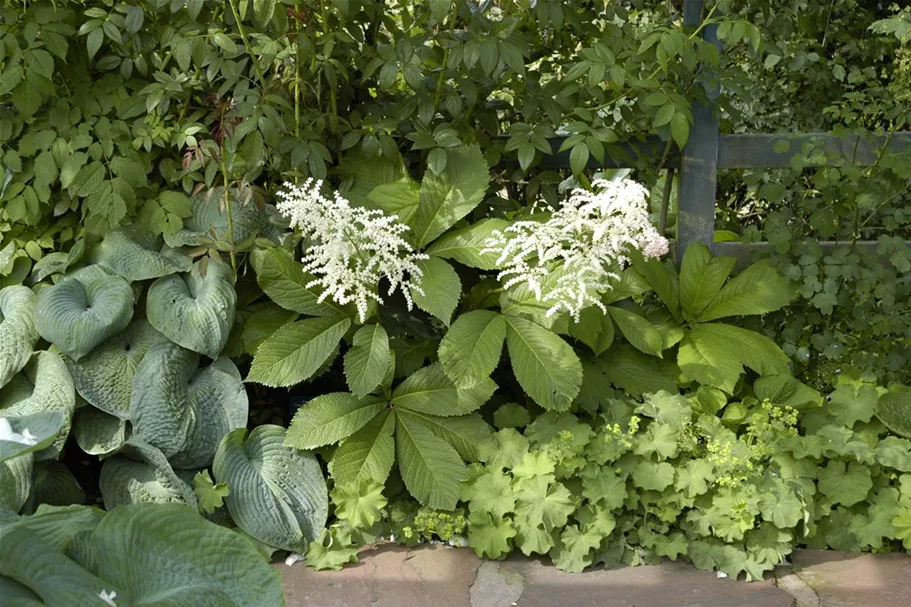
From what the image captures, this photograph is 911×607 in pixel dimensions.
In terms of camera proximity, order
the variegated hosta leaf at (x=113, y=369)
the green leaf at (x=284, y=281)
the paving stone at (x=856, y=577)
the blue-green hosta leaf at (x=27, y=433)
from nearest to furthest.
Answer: the blue-green hosta leaf at (x=27, y=433)
the paving stone at (x=856, y=577)
the variegated hosta leaf at (x=113, y=369)
the green leaf at (x=284, y=281)

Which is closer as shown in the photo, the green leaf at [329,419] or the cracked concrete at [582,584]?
the cracked concrete at [582,584]

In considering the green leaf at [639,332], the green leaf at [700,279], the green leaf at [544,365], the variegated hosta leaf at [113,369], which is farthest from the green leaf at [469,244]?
the variegated hosta leaf at [113,369]

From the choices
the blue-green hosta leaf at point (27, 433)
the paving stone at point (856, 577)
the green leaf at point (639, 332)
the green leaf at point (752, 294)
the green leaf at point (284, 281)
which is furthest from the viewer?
the green leaf at point (752, 294)

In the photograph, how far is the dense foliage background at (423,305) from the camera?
2908mm

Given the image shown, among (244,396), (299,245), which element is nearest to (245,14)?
(299,245)

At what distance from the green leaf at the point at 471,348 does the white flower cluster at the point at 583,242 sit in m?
0.20

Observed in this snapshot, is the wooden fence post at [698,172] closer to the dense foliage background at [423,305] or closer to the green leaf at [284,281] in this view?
the dense foliage background at [423,305]

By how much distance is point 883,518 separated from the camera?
113 inches

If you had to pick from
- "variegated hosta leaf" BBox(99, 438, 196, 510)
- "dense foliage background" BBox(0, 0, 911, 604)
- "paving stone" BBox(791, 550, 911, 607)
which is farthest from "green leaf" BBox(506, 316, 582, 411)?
"variegated hosta leaf" BBox(99, 438, 196, 510)

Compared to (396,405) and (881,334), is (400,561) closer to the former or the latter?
(396,405)

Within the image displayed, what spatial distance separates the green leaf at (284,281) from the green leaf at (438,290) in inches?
12.4

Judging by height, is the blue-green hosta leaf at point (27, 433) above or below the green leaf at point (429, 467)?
above

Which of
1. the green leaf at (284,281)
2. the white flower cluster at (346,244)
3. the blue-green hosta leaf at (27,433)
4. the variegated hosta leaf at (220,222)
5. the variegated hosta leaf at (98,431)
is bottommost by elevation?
the variegated hosta leaf at (98,431)

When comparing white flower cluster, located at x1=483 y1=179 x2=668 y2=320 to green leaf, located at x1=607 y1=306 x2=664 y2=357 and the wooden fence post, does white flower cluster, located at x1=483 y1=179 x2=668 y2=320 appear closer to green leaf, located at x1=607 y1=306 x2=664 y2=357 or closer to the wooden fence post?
green leaf, located at x1=607 y1=306 x2=664 y2=357
